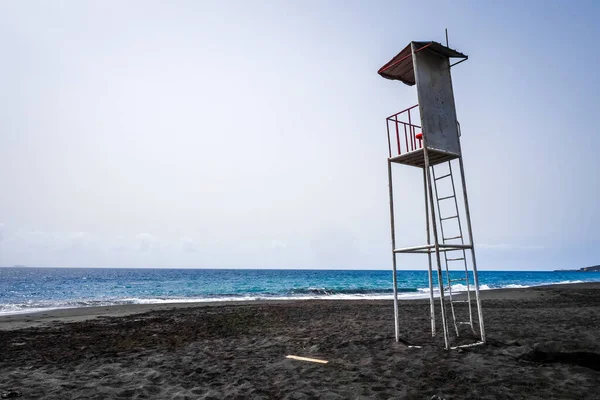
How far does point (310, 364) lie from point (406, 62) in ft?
23.4

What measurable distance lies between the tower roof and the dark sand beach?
6367 millimetres

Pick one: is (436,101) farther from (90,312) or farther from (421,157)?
(90,312)

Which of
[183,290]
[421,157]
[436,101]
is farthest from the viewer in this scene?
[183,290]

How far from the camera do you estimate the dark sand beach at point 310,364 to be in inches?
212

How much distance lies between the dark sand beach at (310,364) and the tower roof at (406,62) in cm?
637

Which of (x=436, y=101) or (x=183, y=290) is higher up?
(x=436, y=101)

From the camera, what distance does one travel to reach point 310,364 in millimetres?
6977

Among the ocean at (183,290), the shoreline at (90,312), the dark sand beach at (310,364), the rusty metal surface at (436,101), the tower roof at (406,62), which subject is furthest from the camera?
the ocean at (183,290)

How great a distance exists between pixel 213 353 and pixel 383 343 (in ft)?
13.3

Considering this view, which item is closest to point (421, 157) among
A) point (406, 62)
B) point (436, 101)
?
point (436, 101)

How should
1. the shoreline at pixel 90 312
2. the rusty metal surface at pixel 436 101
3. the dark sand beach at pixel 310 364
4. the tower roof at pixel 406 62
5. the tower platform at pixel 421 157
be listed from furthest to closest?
the shoreline at pixel 90 312
the tower roof at pixel 406 62
the tower platform at pixel 421 157
the rusty metal surface at pixel 436 101
the dark sand beach at pixel 310 364

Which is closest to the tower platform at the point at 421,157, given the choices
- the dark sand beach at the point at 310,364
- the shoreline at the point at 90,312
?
the dark sand beach at the point at 310,364

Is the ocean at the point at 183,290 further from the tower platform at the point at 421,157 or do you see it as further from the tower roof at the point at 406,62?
the tower roof at the point at 406,62

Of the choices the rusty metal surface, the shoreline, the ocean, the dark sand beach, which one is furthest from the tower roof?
the ocean
